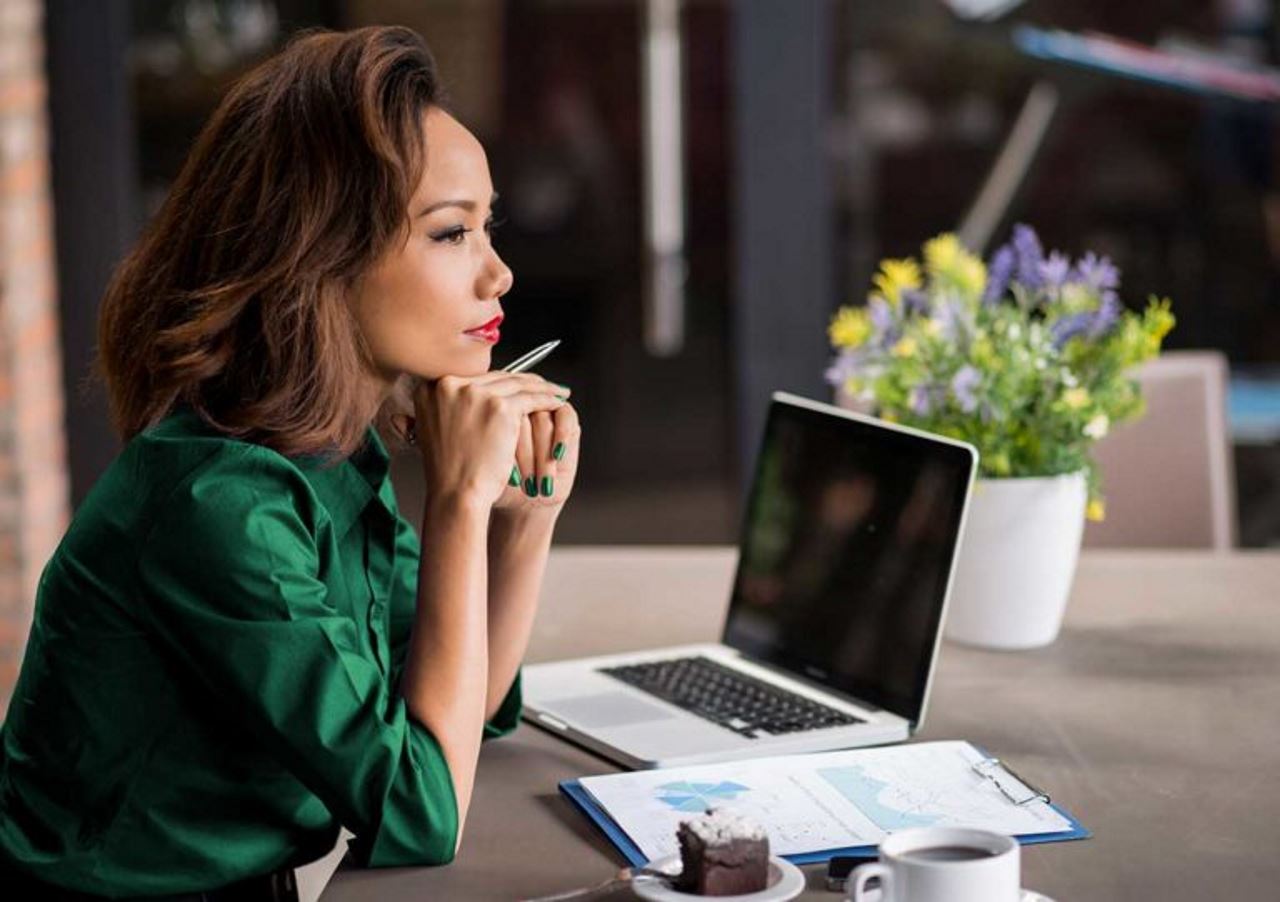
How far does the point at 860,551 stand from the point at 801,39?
178 cm

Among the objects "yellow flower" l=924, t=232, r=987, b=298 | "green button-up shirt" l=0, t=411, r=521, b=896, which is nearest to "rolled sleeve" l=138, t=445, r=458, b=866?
"green button-up shirt" l=0, t=411, r=521, b=896

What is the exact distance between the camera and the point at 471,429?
1.49 meters

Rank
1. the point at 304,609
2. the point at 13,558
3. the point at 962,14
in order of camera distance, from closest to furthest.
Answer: the point at 304,609
the point at 13,558
the point at 962,14

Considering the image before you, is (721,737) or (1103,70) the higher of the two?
(1103,70)

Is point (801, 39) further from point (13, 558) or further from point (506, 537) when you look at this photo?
point (506, 537)

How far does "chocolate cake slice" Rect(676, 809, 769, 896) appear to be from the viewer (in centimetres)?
120

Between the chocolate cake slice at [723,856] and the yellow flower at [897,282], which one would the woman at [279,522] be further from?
the yellow flower at [897,282]

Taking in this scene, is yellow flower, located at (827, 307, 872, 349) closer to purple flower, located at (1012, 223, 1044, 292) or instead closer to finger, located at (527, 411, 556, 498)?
purple flower, located at (1012, 223, 1044, 292)

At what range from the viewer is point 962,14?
3.55 m

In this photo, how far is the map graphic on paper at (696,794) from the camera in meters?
1.41

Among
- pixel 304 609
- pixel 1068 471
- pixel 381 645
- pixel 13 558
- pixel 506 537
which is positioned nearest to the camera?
pixel 304 609

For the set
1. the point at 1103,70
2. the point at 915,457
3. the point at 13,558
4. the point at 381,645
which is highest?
the point at 1103,70

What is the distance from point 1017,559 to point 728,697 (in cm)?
34

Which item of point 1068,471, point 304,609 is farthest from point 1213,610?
point 304,609
